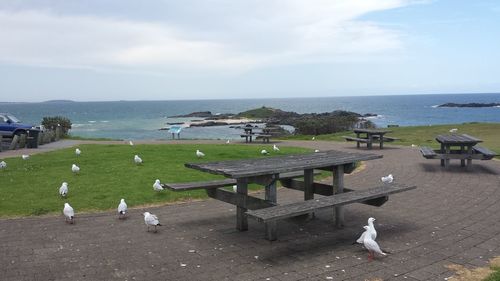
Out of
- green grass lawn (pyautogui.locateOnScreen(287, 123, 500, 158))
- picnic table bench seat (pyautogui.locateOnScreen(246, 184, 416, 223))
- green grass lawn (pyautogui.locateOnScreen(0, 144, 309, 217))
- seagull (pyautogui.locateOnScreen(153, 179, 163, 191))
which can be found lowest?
green grass lawn (pyautogui.locateOnScreen(287, 123, 500, 158))

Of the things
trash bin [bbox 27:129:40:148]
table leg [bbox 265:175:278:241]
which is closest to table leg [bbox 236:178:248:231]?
table leg [bbox 265:175:278:241]

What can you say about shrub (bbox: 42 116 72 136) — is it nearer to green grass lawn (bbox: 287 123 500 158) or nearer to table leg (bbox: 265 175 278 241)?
green grass lawn (bbox: 287 123 500 158)

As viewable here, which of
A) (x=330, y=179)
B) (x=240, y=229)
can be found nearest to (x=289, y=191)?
(x=330, y=179)

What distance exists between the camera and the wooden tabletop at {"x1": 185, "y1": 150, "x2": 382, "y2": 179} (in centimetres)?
725

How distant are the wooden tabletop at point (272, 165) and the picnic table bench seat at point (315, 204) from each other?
1.87 feet

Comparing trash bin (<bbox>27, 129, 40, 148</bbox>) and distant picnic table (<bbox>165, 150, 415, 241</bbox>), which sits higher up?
distant picnic table (<bbox>165, 150, 415, 241</bbox>)

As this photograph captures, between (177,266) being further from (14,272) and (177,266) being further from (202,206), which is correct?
(202,206)

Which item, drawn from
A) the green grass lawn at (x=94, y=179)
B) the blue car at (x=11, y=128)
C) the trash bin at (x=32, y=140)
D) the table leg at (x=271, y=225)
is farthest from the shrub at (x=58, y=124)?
the table leg at (x=271, y=225)

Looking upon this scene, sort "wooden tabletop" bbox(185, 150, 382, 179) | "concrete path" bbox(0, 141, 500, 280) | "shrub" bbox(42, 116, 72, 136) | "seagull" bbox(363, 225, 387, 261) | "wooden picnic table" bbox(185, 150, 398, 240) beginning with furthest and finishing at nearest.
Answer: "shrub" bbox(42, 116, 72, 136) → "wooden picnic table" bbox(185, 150, 398, 240) → "wooden tabletop" bbox(185, 150, 382, 179) → "seagull" bbox(363, 225, 387, 261) → "concrete path" bbox(0, 141, 500, 280)

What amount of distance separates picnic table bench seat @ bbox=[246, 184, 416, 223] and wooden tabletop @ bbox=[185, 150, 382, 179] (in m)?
0.57

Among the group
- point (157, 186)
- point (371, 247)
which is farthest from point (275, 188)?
point (157, 186)

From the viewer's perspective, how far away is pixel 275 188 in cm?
776

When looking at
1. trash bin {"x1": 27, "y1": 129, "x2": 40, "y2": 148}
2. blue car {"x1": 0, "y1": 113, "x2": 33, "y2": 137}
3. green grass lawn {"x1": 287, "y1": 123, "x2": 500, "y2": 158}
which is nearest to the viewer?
trash bin {"x1": 27, "y1": 129, "x2": 40, "y2": 148}

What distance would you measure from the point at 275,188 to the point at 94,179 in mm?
6873
